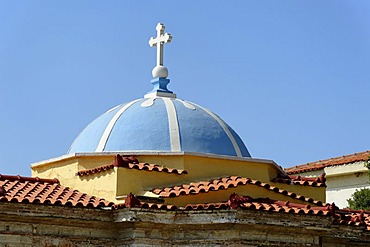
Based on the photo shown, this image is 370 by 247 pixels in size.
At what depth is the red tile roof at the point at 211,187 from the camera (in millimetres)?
15031

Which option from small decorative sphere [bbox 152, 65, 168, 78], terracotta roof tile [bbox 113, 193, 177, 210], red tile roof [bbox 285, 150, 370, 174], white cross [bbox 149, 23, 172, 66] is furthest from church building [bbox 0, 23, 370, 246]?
red tile roof [bbox 285, 150, 370, 174]

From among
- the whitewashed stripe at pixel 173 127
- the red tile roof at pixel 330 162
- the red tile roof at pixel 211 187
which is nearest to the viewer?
the red tile roof at pixel 211 187

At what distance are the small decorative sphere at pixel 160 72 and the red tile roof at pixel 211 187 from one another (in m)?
3.78

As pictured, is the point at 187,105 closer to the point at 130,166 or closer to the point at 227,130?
the point at 227,130

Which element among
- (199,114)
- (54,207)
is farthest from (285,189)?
(54,207)

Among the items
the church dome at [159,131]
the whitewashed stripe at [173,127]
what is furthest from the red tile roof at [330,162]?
the whitewashed stripe at [173,127]

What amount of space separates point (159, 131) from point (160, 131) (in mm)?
26

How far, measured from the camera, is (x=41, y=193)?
596 inches

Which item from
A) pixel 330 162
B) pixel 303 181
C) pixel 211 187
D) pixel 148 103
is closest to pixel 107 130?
pixel 148 103

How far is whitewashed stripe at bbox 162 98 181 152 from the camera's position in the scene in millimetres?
16397

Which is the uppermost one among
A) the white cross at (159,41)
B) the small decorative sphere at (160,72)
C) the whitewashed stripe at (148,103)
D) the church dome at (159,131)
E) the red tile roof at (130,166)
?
the white cross at (159,41)

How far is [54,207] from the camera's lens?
557 inches

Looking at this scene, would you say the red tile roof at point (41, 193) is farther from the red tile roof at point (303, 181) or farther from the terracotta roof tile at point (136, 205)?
the red tile roof at point (303, 181)

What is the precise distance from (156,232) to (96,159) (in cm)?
248
